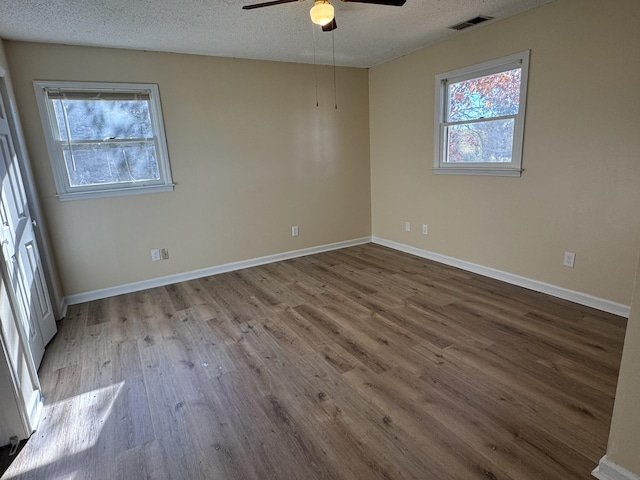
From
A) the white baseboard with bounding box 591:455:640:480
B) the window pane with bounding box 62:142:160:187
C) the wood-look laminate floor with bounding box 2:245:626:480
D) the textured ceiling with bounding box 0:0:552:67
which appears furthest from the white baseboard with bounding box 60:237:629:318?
the textured ceiling with bounding box 0:0:552:67

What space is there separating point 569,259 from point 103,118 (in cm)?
445

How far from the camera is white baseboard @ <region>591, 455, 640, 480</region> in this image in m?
1.36

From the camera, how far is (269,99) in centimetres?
422

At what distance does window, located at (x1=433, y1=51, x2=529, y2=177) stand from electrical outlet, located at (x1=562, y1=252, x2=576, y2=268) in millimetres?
833

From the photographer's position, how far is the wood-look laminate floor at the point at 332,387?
5.22 feet

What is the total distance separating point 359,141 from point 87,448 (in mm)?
4391

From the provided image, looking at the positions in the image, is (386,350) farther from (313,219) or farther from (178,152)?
(178,152)

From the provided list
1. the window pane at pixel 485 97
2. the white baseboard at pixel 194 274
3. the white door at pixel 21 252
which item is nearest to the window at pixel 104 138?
the white door at pixel 21 252

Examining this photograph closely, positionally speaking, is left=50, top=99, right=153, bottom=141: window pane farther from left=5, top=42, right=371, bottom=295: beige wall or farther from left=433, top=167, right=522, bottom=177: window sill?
left=433, top=167, right=522, bottom=177: window sill

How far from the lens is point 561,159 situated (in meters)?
2.95

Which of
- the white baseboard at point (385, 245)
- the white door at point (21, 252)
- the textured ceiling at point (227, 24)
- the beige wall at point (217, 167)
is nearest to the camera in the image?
the white door at point (21, 252)

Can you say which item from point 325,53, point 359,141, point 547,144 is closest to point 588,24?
point 547,144

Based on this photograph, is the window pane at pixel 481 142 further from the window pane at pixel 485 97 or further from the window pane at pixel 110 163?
the window pane at pixel 110 163

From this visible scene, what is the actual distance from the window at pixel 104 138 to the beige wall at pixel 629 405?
383 centimetres
